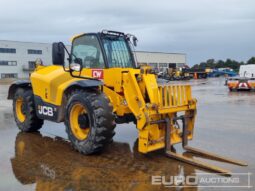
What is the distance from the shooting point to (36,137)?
7.99 m

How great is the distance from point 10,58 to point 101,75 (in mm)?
61774

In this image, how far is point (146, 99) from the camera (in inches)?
248

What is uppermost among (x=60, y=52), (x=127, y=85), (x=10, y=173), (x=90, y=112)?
(x=60, y=52)

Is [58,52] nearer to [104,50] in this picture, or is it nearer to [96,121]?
[104,50]

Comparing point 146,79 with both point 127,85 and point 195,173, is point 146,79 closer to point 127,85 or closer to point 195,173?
point 127,85

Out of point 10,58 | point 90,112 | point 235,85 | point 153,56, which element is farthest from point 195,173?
point 153,56

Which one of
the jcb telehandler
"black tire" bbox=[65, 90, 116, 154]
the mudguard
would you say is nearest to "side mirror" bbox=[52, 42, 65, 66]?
the jcb telehandler

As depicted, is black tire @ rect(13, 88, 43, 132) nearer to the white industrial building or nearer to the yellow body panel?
the yellow body panel

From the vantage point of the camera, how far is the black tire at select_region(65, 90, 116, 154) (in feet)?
19.5

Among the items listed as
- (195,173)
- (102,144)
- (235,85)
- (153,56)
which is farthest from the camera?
(153,56)

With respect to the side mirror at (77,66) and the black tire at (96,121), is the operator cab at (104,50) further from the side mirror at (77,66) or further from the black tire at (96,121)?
the black tire at (96,121)

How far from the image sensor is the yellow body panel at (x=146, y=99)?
19.1 feet

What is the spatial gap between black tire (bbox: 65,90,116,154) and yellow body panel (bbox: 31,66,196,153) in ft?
1.51

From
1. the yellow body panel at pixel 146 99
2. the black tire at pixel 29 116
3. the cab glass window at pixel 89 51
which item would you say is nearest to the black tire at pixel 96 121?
the yellow body panel at pixel 146 99
